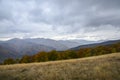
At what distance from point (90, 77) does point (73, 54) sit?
77409 mm

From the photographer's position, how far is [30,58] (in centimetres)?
9588

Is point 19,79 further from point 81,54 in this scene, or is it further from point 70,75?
point 81,54

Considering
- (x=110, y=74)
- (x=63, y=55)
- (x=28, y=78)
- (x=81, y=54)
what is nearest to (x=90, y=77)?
(x=110, y=74)

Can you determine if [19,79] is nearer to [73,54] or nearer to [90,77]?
[90,77]

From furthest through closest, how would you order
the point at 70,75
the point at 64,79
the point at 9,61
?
the point at 9,61 < the point at 70,75 < the point at 64,79

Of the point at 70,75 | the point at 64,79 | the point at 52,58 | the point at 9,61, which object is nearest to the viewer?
the point at 64,79

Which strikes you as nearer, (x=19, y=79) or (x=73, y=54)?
(x=19, y=79)

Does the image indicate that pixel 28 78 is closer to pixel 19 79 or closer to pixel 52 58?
pixel 19 79

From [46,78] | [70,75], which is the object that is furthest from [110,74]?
[46,78]

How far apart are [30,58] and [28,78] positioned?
84007 millimetres

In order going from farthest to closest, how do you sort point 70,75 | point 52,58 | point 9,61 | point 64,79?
point 9,61 < point 52,58 < point 70,75 < point 64,79

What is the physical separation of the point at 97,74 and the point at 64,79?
2520 millimetres

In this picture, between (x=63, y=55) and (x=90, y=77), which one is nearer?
(x=90, y=77)

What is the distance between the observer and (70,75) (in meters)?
13.2
